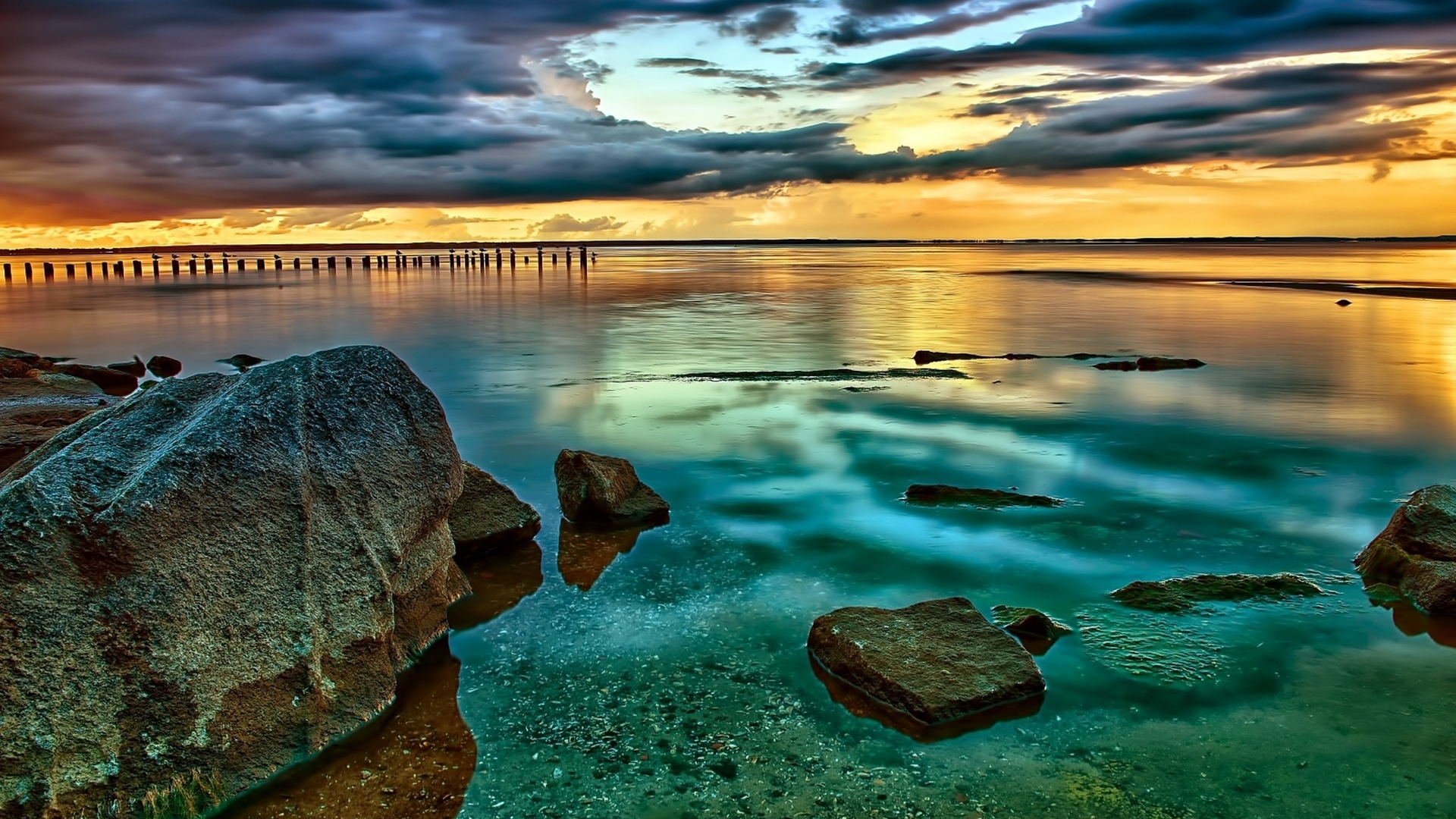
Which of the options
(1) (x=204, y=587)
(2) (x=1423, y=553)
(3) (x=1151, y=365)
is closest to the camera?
(1) (x=204, y=587)

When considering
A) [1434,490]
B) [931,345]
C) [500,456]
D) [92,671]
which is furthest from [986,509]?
[931,345]

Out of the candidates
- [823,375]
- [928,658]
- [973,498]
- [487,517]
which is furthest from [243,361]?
[928,658]

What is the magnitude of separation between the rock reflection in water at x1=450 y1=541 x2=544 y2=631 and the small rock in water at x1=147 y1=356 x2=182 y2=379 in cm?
1957

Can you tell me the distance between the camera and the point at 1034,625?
789cm

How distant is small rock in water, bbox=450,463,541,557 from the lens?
32.0ft

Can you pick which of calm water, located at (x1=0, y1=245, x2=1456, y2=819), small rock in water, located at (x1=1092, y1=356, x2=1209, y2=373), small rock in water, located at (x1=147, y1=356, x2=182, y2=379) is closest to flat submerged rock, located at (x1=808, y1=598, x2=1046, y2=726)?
calm water, located at (x1=0, y1=245, x2=1456, y2=819)

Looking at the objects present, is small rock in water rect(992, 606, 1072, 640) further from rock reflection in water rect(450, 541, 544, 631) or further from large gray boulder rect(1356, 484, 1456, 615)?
rock reflection in water rect(450, 541, 544, 631)

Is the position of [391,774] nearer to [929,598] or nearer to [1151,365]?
[929,598]

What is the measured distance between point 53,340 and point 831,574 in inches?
1385

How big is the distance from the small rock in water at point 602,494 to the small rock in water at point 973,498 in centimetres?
324

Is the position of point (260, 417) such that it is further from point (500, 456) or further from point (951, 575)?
point (500, 456)

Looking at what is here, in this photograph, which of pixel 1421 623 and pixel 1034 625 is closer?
pixel 1034 625

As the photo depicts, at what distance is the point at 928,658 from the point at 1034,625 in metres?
1.35

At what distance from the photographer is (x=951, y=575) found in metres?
9.22
